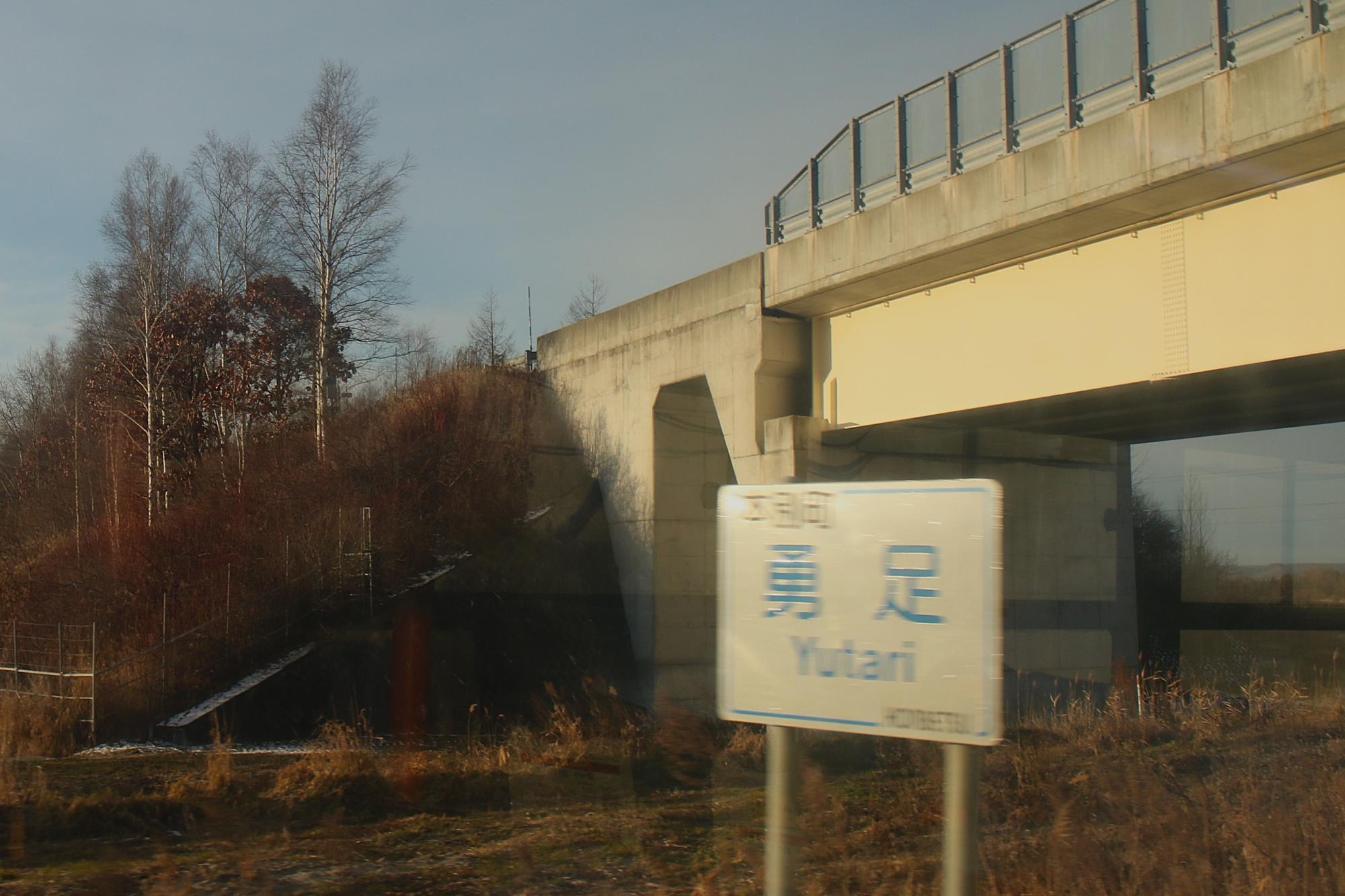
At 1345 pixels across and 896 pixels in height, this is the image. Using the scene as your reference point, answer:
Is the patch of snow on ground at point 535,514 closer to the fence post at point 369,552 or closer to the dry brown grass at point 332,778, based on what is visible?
the fence post at point 369,552

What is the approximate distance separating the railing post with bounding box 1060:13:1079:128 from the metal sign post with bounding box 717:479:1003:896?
1132cm

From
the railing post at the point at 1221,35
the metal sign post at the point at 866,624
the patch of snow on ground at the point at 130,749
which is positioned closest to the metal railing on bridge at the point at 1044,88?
the railing post at the point at 1221,35

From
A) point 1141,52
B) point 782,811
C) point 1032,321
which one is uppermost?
point 1141,52

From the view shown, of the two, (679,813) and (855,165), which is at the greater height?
(855,165)

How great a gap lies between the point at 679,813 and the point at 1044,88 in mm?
9578

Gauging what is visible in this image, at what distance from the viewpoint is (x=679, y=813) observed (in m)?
10.6

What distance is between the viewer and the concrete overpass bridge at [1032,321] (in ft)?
37.9

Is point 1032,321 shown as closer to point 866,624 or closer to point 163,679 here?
point 866,624

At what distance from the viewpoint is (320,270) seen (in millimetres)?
27078

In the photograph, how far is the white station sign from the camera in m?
3.11

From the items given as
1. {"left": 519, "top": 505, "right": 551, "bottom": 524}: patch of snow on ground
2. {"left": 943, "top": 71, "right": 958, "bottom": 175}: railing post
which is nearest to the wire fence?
{"left": 519, "top": 505, "right": 551, "bottom": 524}: patch of snow on ground

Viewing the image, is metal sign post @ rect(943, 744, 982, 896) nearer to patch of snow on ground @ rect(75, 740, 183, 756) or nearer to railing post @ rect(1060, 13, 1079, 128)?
railing post @ rect(1060, 13, 1079, 128)

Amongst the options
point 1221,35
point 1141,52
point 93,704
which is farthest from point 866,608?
point 93,704

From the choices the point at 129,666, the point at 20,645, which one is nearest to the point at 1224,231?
the point at 129,666
